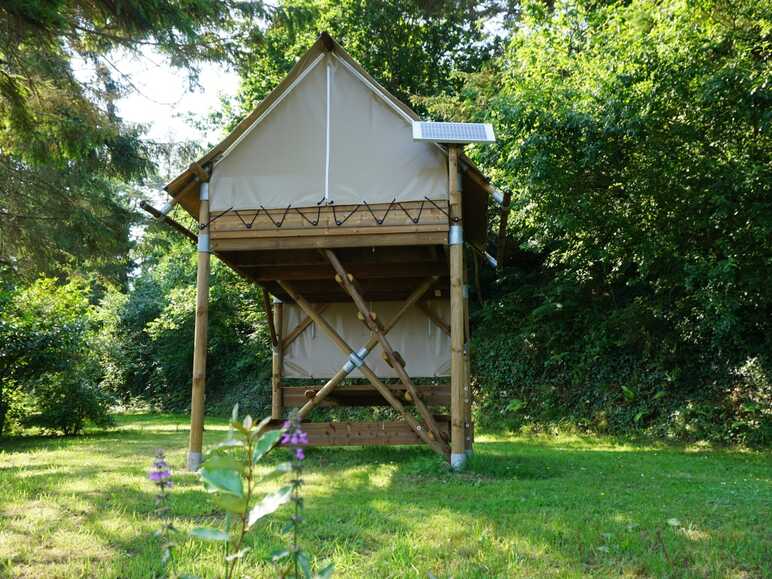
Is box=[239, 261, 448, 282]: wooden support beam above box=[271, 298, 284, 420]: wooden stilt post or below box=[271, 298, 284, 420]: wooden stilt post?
above

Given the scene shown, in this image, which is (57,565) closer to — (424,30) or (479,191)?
(479,191)

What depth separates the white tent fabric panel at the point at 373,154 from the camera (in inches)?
336

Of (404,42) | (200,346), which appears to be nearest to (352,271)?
(200,346)

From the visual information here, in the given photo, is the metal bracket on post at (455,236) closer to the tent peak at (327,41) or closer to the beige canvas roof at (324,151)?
the beige canvas roof at (324,151)

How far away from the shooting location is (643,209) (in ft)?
43.3

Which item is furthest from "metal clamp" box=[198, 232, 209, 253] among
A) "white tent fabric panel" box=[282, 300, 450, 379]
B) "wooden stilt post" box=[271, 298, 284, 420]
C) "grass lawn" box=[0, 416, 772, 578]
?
"white tent fabric panel" box=[282, 300, 450, 379]

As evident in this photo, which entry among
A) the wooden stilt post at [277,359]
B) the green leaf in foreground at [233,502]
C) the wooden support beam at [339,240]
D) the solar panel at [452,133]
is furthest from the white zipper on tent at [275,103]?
the green leaf in foreground at [233,502]

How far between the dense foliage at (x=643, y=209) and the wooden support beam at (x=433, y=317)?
141 inches

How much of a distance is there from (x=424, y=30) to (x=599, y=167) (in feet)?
40.0

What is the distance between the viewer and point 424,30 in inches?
900

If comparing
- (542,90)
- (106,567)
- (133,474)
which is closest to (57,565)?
(106,567)

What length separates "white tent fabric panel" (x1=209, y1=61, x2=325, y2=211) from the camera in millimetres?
8781

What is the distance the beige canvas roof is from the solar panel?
32cm

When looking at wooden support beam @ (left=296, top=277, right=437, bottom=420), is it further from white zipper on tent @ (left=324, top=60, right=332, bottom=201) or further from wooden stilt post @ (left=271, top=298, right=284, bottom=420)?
white zipper on tent @ (left=324, top=60, right=332, bottom=201)
